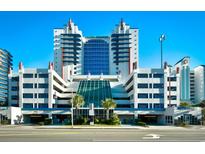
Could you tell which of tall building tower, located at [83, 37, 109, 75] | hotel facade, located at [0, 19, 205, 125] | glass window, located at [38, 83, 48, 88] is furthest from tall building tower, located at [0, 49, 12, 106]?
glass window, located at [38, 83, 48, 88]

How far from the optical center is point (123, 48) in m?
172

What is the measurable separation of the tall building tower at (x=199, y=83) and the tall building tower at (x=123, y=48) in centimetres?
3773

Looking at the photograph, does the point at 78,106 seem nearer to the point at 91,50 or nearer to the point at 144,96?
the point at 144,96

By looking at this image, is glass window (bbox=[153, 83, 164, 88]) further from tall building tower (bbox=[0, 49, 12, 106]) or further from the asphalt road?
tall building tower (bbox=[0, 49, 12, 106])

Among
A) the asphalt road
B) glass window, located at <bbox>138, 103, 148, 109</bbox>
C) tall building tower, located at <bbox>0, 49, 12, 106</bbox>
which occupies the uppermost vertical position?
tall building tower, located at <bbox>0, 49, 12, 106</bbox>

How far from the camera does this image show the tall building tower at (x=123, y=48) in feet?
554

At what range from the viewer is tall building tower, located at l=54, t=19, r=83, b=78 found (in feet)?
557

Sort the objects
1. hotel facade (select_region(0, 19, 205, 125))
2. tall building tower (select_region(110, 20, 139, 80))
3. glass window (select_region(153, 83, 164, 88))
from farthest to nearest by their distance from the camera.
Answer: tall building tower (select_region(110, 20, 139, 80)) < glass window (select_region(153, 83, 164, 88)) < hotel facade (select_region(0, 19, 205, 125))

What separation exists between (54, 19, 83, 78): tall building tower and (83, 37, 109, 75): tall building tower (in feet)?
38.9

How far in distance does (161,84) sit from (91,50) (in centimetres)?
10179

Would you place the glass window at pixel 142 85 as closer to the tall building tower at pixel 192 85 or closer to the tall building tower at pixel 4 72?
the tall building tower at pixel 192 85

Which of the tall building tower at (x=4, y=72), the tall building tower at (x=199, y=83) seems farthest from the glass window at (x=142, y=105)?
the tall building tower at (x=4, y=72)

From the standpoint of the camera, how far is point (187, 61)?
591ft
